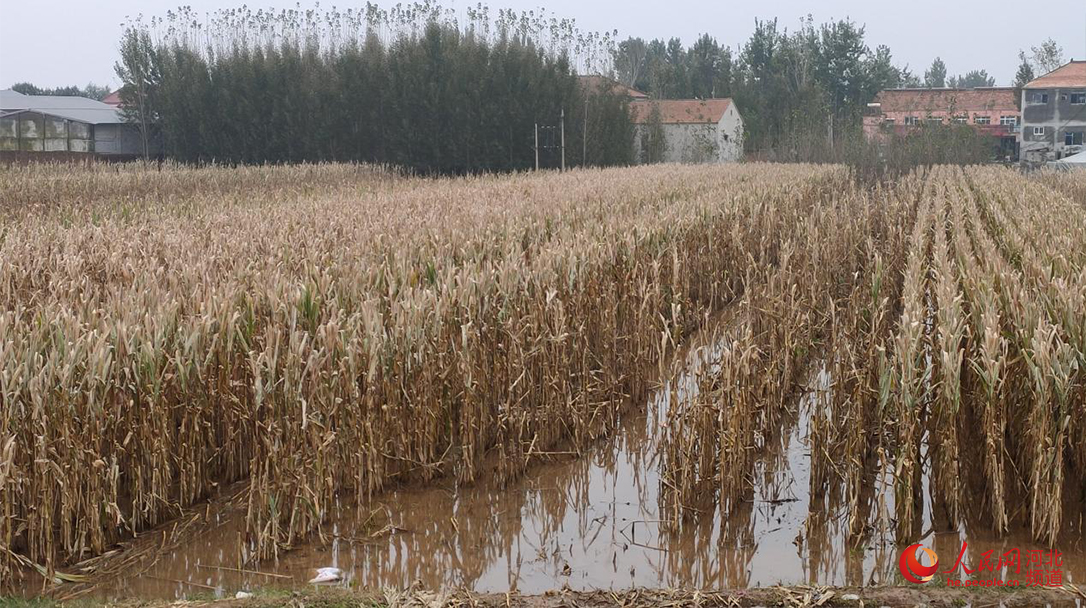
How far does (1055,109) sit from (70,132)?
5087 cm

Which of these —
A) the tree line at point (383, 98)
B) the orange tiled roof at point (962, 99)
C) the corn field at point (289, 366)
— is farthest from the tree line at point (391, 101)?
the orange tiled roof at point (962, 99)

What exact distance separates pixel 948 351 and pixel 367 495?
2.39 meters

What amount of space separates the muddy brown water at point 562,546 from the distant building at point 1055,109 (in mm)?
61883

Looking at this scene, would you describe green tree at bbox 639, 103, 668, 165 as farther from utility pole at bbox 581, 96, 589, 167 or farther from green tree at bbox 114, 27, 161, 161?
green tree at bbox 114, 27, 161, 161

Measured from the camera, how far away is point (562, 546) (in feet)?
13.9

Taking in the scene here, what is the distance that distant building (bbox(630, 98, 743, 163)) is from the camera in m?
45.2

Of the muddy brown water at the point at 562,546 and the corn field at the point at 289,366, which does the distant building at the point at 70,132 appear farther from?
the muddy brown water at the point at 562,546

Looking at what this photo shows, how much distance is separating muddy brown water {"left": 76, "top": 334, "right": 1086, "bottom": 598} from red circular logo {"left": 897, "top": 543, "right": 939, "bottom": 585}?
45mm

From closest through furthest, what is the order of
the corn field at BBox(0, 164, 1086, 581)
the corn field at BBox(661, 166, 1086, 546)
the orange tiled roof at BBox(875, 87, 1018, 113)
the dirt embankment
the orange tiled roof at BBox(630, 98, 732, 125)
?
the dirt embankment, the corn field at BBox(0, 164, 1086, 581), the corn field at BBox(661, 166, 1086, 546), the orange tiled roof at BBox(630, 98, 732, 125), the orange tiled roof at BBox(875, 87, 1018, 113)

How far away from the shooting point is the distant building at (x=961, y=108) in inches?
2564

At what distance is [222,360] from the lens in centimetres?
448

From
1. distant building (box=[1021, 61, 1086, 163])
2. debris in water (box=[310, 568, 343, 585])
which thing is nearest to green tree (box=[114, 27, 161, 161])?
debris in water (box=[310, 568, 343, 585])

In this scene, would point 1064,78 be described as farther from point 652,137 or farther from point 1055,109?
point 652,137

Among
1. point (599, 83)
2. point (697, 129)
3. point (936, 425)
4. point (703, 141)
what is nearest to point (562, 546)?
point (936, 425)
